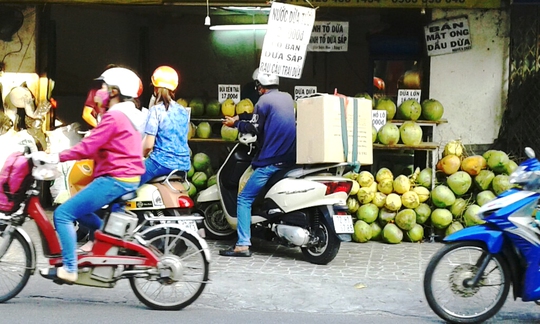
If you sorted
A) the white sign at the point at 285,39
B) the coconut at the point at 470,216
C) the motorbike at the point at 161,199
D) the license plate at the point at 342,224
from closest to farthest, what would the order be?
the motorbike at the point at 161,199 → the license plate at the point at 342,224 → the white sign at the point at 285,39 → the coconut at the point at 470,216

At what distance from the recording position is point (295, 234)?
25.2ft

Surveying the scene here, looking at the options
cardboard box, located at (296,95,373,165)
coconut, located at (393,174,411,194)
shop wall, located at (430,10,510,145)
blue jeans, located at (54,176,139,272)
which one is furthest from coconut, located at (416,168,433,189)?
blue jeans, located at (54,176,139,272)

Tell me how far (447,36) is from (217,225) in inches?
158

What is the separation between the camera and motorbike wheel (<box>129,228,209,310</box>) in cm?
586

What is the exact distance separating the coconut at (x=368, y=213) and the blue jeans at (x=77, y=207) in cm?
390

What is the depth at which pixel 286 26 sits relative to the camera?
26.9 ft

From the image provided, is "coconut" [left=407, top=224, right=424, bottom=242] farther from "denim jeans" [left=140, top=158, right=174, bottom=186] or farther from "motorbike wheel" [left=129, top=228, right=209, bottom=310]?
"motorbike wheel" [left=129, top=228, right=209, bottom=310]

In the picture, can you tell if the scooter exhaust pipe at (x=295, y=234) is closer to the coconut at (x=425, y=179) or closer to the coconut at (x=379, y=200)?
the coconut at (x=379, y=200)

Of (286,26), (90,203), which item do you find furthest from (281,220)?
(90,203)

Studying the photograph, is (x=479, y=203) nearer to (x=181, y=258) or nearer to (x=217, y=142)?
(x=217, y=142)

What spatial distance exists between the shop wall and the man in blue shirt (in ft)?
9.16

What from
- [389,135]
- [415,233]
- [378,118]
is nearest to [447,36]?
[378,118]

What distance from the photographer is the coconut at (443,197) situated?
8.90 meters

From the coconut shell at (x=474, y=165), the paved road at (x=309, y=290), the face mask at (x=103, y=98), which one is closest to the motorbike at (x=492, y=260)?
the paved road at (x=309, y=290)
